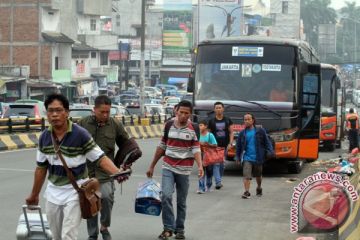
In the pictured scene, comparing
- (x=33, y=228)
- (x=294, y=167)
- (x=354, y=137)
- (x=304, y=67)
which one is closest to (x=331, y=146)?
(x=354, y=137)

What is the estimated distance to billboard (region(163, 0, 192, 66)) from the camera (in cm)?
10244

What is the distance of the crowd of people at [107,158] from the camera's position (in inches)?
287

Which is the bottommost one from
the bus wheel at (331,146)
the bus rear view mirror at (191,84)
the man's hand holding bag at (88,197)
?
A: the bus wheel at (331,146)

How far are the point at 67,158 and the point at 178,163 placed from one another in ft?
12.5

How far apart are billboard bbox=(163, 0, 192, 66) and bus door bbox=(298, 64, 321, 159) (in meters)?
81.3

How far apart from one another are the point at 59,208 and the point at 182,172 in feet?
12.4

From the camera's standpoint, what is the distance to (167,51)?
4045 inches

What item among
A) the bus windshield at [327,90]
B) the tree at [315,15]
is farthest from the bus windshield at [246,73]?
the tree at [315,15]

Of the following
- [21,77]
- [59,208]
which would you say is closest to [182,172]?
[59,208]

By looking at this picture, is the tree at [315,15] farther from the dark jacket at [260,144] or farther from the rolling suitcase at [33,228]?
the rolling suitcase at [33,228]

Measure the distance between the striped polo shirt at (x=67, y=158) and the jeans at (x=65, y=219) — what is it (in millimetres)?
56

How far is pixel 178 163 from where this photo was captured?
1099cm

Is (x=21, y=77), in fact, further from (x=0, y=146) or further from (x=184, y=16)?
(x=184, y=16)

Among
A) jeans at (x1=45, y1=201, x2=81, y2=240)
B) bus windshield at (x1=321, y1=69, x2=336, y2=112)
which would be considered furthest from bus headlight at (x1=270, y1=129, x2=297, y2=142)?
jeans at (x1=45, y1=201, x2=81, y2=240)
